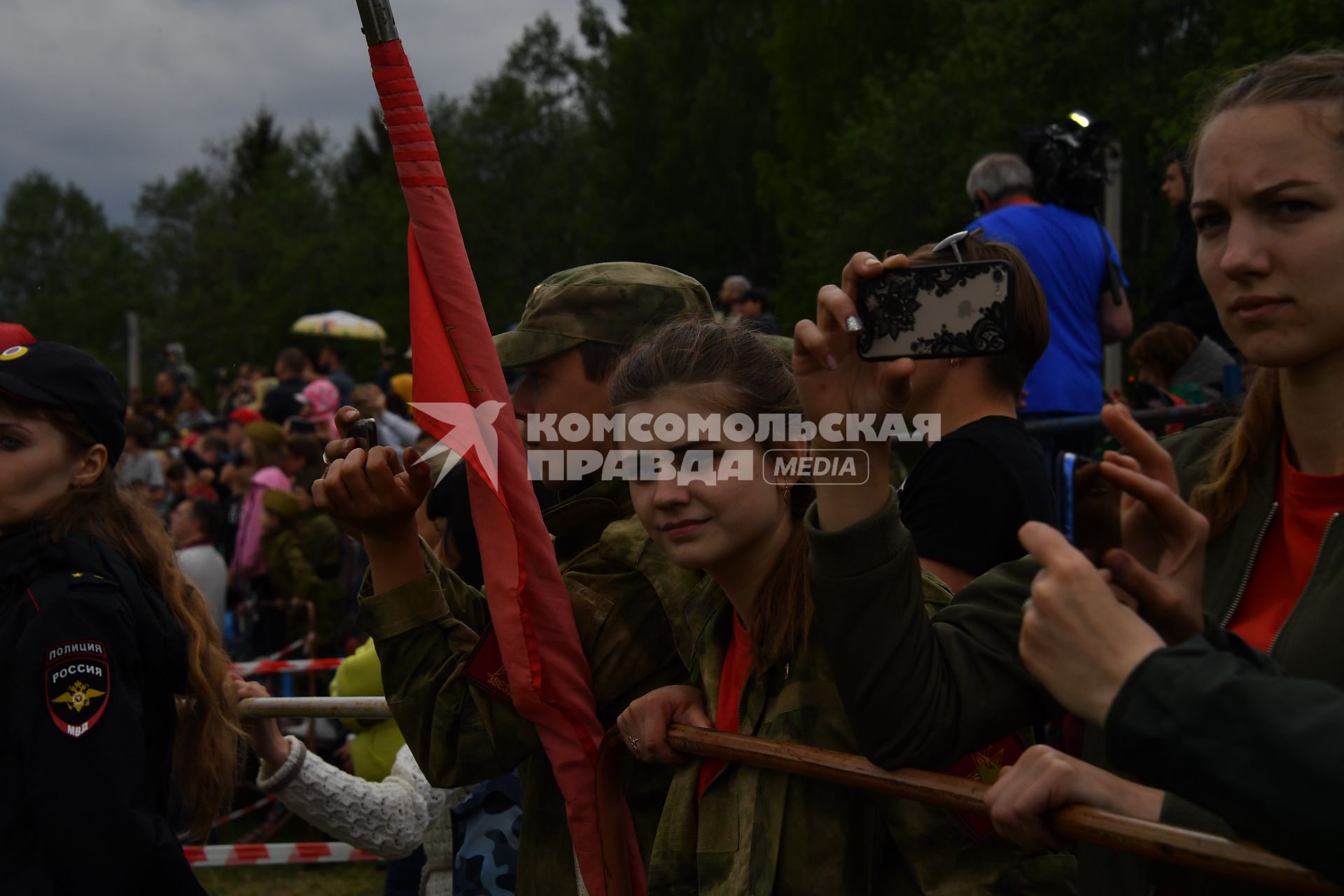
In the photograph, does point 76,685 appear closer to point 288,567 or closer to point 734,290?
point 288,567

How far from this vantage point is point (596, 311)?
3219 millimetres

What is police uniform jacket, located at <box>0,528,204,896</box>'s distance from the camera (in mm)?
2904

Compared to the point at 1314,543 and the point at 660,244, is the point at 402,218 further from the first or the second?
the point at 1314,543

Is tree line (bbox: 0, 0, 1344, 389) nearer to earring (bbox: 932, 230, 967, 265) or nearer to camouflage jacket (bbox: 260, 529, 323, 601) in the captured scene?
earring (bbox: 932, 230, 967, 265)

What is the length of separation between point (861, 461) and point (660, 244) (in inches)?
1689

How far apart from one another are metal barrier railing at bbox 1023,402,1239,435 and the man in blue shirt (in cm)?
14

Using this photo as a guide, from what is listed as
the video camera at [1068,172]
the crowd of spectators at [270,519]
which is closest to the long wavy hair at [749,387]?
the video camera at [1068,172]

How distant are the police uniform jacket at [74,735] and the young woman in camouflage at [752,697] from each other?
1097 millimetres

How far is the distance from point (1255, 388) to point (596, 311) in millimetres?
1509

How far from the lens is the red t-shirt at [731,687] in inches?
102

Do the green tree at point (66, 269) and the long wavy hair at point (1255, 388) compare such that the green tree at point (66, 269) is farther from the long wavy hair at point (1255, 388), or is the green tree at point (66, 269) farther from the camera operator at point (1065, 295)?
the long wavy hair at point (1255, 388)
